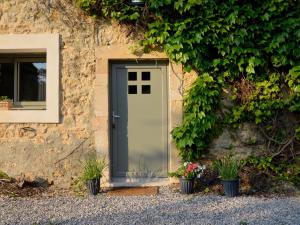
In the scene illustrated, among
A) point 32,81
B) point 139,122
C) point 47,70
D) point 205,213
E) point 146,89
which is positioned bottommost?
point 205,213

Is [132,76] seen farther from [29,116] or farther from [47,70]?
[29,116]

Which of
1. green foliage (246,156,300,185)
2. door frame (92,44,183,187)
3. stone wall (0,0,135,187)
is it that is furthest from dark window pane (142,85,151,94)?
green foliage (246,156,300,185)

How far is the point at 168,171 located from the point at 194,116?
1.05 m

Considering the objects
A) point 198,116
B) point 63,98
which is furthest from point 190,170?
point 63,98

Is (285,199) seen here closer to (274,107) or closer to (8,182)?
(274,107)

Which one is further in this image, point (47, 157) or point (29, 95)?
point (29, 95)

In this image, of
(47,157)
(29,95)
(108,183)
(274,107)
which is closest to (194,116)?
(274,107)

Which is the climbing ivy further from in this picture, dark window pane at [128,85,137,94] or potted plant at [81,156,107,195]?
potted plant at [81,156,107,195]

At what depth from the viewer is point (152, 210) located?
17.0ft

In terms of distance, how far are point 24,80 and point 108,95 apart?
5.41 feet

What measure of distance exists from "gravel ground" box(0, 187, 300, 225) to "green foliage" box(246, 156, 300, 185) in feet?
2.09

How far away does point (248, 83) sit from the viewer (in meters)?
6.59

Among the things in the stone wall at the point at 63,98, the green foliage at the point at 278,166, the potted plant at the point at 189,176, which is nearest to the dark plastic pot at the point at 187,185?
the potted plant at the point at 189,176

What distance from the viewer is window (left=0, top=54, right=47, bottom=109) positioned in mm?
7156
